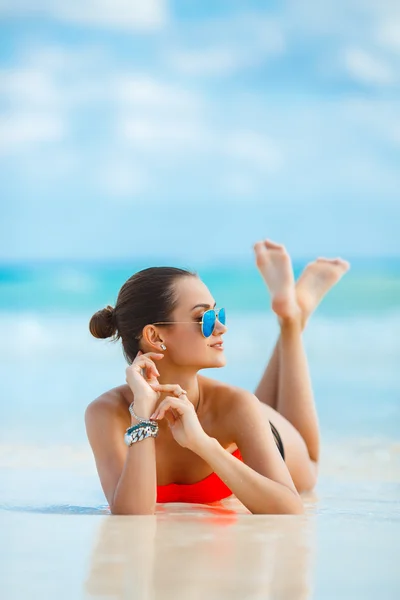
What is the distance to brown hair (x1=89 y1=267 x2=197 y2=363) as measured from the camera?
2.51 m

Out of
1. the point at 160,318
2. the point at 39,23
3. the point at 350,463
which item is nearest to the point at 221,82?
the point at 39,23

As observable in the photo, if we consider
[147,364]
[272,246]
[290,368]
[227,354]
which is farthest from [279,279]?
[227,354]

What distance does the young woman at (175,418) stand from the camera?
7.40ft

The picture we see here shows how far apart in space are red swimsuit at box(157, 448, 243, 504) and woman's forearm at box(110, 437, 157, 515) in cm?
37

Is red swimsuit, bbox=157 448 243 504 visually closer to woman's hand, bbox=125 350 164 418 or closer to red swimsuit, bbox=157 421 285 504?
red swimsuit, bbox=157 421 285 504

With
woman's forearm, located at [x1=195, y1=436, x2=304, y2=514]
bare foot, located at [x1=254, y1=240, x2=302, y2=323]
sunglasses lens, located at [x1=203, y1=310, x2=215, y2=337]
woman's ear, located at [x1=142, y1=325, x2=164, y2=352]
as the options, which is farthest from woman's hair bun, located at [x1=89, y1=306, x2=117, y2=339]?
bare foot, located at [x1=254, y1=240, x2=302, y2=323]

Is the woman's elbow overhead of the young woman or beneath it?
Answer: beneath

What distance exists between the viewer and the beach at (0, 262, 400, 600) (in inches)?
62.3

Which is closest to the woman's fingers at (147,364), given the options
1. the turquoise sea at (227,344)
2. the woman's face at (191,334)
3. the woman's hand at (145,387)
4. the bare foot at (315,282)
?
the woman's hand at (145,387)

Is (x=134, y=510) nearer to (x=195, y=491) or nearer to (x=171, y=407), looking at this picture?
(x=171, y=407)

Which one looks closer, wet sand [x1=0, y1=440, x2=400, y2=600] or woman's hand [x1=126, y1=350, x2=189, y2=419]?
wet sand [x1=0, y1=440, x2=400, y2=600]

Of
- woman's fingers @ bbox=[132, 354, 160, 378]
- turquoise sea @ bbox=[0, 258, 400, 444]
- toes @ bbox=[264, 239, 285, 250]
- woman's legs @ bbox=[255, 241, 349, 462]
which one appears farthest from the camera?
turquoise sea @ bbox=[0, 258, 400, 444]

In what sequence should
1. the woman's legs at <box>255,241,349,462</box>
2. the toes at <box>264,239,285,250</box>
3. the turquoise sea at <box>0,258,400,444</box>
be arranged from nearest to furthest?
1. the woman's legs at <box>255,241,349,462</box>
2. the toes at <box>264,239,285,250</box>
3. the turquoise sea at <box>0,258,400,444</box>

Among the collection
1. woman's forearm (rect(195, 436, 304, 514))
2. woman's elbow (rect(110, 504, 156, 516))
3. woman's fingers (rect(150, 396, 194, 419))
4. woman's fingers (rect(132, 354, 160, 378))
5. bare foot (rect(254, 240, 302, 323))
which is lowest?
woman's elbow (rect(110, 504, 156, 516))
